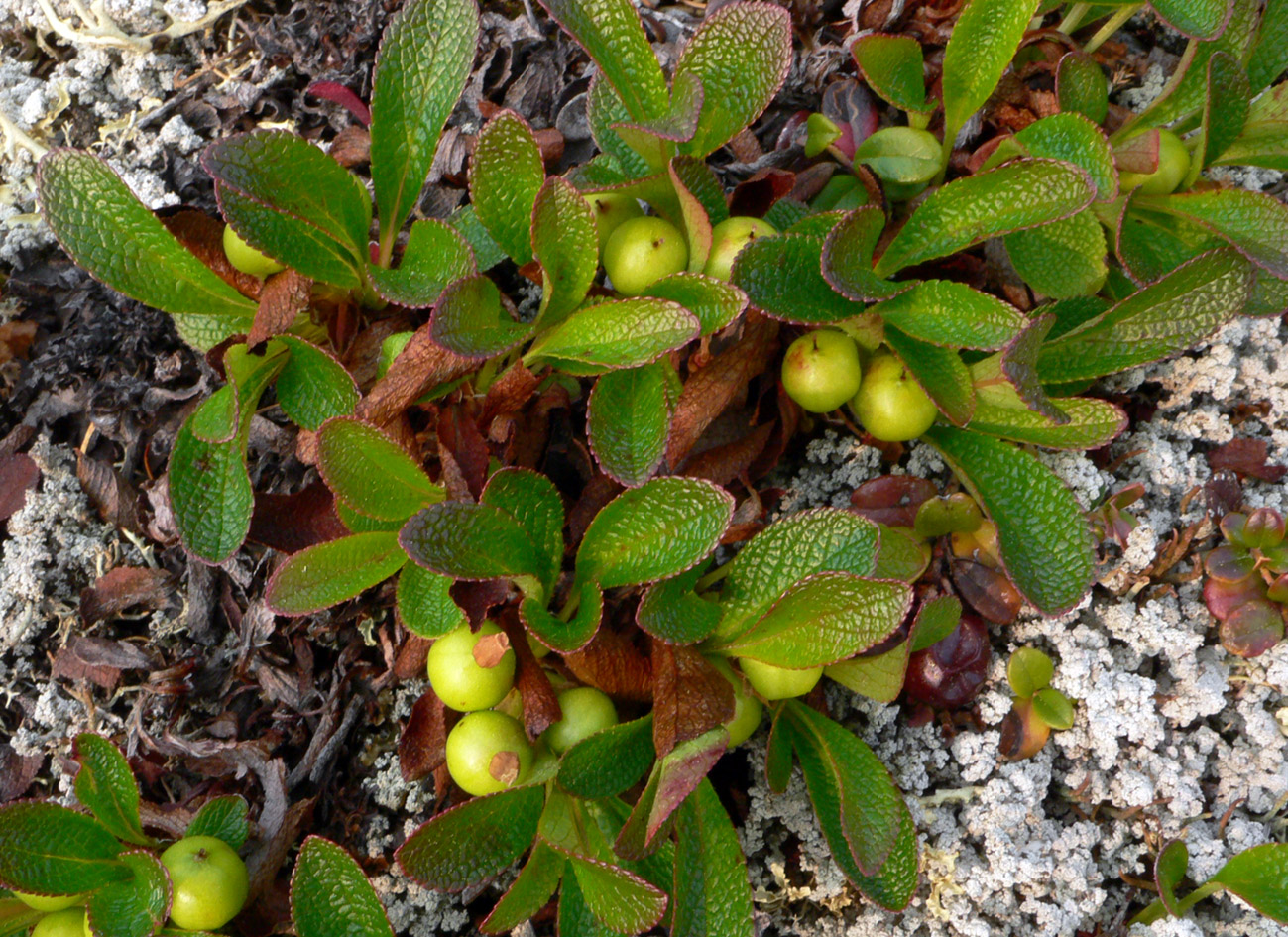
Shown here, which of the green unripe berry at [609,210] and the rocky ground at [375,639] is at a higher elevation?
the green unripe berry at [609,210]

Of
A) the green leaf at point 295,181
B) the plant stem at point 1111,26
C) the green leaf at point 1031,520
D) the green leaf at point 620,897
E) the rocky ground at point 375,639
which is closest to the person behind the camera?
the green leaf at point 620,897

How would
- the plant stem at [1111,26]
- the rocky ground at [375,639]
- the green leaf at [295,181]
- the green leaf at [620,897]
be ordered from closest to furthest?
the green leaf at [620,897]
the green leaf at [295,181]
the rocky ground at [375,639]
the plant stem at [1111,26]

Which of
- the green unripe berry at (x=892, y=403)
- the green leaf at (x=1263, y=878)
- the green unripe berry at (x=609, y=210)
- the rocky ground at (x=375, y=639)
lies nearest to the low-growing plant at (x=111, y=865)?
the rocky ground at (x=375, y=639)

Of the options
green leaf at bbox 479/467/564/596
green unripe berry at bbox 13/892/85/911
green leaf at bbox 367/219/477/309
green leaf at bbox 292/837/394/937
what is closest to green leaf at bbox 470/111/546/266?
green leaf at bbox 367/219/477/309

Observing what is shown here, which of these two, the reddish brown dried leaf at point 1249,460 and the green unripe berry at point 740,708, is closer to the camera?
the green unripe berry at point 740,708

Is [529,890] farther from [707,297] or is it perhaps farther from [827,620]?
[707,297]

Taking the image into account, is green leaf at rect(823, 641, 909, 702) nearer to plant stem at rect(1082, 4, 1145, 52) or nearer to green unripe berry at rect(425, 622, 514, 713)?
green unripe berry at rect(425, 622, 514, 713)

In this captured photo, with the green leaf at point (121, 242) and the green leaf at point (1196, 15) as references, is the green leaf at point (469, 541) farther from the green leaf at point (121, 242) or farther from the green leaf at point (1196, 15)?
the green leaf at point (1196, 15)
